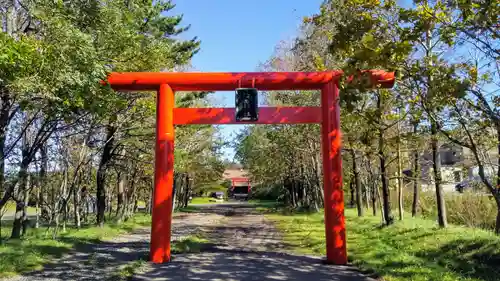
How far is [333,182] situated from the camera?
10.0m

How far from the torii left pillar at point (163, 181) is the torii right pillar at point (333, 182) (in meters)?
3.82

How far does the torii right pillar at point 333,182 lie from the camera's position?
9.80 meters

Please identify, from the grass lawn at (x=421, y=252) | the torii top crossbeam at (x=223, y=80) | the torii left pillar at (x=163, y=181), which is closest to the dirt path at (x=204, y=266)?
the torii left pillar at (x=163, y=181)

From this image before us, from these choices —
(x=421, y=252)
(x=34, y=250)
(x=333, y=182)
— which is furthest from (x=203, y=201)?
(x=421, y=252)

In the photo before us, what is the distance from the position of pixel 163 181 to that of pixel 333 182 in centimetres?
411

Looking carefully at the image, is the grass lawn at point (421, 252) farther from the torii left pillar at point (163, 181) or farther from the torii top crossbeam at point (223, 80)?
the torii top crossbeam at point (223, 80)

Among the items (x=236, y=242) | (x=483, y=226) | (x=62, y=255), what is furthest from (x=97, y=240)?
(x=483, y=226)

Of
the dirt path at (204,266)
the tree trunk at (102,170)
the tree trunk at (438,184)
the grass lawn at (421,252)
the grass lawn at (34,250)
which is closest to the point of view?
the grass lawn at (421,252)

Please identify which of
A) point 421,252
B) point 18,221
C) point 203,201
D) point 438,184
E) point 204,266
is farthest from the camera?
point 203,201

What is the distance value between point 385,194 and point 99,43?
1045 centimetres

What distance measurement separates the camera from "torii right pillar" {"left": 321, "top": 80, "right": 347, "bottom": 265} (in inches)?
386

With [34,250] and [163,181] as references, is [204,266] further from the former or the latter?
[34,250]

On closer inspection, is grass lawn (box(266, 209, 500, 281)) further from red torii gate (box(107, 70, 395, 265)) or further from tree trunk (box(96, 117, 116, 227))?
tree trunk (box(96, 117, 116, 227))

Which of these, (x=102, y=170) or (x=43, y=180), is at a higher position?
(x=102, y=170)
